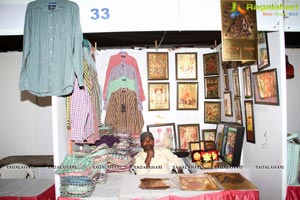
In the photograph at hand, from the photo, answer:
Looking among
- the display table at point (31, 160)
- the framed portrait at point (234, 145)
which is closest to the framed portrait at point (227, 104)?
the framed portrait at point (234, 145)

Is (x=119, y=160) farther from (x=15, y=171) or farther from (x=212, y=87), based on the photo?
(x=212, y=87)

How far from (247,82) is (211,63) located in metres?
1.02

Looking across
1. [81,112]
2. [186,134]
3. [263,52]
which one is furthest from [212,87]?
[81,112]

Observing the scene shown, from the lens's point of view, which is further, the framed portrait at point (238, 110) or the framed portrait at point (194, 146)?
the framed portrait at point (194, 146)

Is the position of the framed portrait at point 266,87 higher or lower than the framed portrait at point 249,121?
higher

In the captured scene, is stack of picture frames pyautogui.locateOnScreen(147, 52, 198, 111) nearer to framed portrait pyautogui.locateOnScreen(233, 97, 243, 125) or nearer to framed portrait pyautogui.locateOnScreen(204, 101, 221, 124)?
framed portrait pyautogui.locateOnScreen(204, 101, 221, 124)

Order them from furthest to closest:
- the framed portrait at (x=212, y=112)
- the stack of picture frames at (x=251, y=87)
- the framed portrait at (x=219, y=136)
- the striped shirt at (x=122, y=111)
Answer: the framed portrait at (x=212, y=112), the striped shirt at (x=122, y=111), the framed portrait at (x=219, y=136), the stack of picture frames at (x=251, y=87)

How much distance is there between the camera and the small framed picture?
2906 mm

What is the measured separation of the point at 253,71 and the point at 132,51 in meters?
2.00

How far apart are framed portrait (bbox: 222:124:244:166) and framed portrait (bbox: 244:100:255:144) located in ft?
0.25

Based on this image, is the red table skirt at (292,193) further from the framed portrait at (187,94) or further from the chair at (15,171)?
the chair at (15,171)

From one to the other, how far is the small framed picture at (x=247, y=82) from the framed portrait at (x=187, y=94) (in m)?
1.08

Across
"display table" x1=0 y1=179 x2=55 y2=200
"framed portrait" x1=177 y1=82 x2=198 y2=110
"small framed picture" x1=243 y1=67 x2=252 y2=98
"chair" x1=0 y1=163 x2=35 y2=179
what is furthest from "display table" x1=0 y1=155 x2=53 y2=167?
"small framed picture" x1=243 y1=67 x2=252 y2=98

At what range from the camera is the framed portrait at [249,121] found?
Answer: 2.88 m
